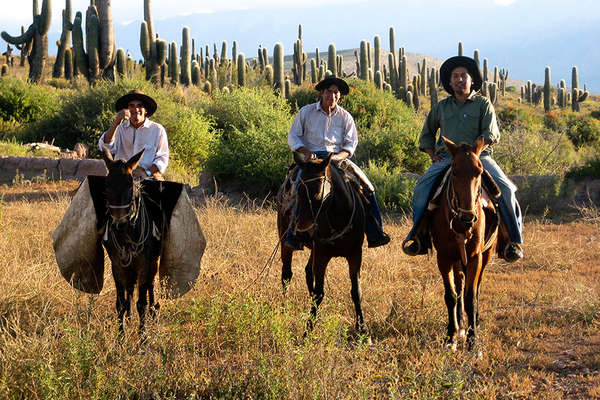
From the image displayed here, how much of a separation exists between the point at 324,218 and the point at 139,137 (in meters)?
2.20

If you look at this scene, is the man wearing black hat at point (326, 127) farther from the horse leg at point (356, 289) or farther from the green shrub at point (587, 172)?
the green shrub at point (587, 172)

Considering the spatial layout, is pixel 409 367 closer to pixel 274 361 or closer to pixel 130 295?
pixel 274 361

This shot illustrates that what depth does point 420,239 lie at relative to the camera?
20.9 ft

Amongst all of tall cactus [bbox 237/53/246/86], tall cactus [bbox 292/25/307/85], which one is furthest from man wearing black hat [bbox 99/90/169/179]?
tall cactus [bbox 292/25/307/85]

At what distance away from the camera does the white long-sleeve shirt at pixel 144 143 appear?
21.0 ft

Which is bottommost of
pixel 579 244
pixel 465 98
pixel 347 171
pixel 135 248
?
pixel 579 244

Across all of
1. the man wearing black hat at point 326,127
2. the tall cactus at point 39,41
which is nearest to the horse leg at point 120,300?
the man wearing black hat at point 326,127

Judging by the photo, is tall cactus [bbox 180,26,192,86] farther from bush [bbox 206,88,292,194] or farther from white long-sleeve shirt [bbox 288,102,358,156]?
white long-sleeve shirt [bbox 288,102,358,156]

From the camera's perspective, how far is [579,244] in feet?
33.5

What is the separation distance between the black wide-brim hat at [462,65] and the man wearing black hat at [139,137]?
316 centimetres

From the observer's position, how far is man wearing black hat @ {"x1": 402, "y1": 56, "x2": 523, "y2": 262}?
6.15 meters

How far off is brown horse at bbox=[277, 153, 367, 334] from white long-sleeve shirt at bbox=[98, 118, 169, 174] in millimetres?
1423

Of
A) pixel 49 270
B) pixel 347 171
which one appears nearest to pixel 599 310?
pixel 347 171

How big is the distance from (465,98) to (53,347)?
4.68 meters
